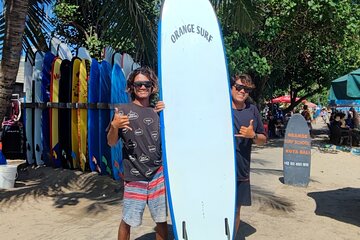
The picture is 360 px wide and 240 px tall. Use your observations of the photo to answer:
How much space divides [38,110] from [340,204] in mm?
5436

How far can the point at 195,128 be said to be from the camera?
10.3 ft

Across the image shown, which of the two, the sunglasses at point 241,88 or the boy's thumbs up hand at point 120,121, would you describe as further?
the sunglasses at point 241,88

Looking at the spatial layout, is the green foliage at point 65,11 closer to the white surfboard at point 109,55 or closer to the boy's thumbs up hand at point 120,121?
the white surfboard at point 109,55

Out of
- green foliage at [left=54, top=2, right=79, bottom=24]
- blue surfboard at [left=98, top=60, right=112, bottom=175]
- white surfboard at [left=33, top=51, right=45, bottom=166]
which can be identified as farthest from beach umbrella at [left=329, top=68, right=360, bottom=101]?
green foliage at [left=54, top=2, right=79, bottom=24]

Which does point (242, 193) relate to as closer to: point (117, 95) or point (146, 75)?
point (146, 75)

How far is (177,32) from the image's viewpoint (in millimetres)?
3195

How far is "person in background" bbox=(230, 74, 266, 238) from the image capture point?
344cm

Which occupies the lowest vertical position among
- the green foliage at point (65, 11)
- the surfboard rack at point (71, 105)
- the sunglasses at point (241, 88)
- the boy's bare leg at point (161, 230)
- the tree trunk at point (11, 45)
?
the boy's bare leg at point (161, 230)

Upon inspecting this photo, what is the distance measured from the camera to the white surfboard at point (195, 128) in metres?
3.01

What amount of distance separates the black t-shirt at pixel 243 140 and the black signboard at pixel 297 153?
3640 millimetres

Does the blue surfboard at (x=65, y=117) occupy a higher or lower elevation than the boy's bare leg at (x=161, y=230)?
higher

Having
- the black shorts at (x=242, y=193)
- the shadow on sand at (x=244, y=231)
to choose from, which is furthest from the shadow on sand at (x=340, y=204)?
the black shorts at (x=242, y=193)

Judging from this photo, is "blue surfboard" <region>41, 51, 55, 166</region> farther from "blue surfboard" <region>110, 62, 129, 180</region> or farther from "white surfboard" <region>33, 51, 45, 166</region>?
"blue surfboard" <region>110, 62, 129, 180</region>

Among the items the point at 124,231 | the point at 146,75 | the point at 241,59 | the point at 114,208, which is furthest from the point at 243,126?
the point at 241,59
